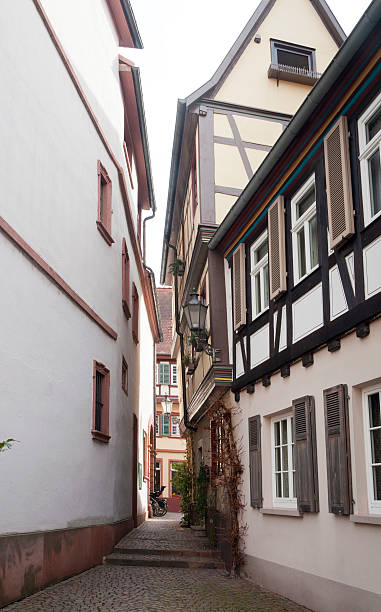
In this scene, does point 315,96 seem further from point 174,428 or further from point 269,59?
point 174,428

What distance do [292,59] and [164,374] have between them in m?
24.3

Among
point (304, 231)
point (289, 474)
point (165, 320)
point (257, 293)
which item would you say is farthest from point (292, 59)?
point (165, 320)

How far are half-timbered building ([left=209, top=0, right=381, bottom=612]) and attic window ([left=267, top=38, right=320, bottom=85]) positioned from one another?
574 centimetres

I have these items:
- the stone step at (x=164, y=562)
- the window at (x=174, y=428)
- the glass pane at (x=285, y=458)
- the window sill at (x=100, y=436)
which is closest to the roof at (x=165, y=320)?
the window at (x=174, y=428)

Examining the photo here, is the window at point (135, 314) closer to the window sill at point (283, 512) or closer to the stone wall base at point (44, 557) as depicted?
the stone wall base at point (44, 557)

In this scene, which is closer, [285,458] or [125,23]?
[285,458]

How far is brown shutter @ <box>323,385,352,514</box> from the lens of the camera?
6.81 metres

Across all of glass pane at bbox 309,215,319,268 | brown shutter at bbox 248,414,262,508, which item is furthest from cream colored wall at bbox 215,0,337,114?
brown shutter at bbox 248,414,262,508

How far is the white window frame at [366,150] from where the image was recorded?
22.0ft

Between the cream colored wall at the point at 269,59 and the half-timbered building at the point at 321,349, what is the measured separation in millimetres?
5051

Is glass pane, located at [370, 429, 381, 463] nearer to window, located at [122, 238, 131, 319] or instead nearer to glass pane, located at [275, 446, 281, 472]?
glass pane, located at [275, 446, 281, 472]

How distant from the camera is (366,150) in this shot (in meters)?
6.88

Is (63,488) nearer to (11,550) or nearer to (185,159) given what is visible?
(11,550)

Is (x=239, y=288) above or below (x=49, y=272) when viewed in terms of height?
above
